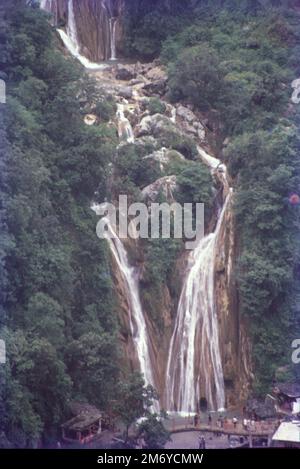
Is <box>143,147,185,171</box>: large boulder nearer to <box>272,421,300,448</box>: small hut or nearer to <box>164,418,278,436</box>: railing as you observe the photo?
<box>164,418,278,436</box>: railing

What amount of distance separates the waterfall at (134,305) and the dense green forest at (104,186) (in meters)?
0.21

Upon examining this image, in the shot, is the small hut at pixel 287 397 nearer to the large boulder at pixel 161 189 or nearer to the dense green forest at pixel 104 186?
the dense green forest at pixel 104 186

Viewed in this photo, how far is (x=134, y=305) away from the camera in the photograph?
42.6 ft

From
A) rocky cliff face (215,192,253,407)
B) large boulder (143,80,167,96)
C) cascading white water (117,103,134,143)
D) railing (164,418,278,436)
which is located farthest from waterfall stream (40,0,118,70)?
railing (164,418,278,436)

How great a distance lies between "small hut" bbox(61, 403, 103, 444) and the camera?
36.5ft

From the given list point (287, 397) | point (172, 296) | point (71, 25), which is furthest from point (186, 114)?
point (287, 397)

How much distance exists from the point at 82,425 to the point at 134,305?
2.17 metres

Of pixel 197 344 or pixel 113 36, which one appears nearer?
pixel 197 344

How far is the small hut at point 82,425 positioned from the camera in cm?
1112

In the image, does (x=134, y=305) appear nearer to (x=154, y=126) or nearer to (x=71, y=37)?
(x=154, y=126)

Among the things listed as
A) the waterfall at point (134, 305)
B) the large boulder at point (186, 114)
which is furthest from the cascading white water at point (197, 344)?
the large boulder at point (186, 114)

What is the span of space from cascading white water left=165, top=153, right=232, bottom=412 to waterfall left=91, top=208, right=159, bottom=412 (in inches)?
12.7

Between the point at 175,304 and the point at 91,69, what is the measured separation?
5030 millimetres

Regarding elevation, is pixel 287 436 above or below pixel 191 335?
below
